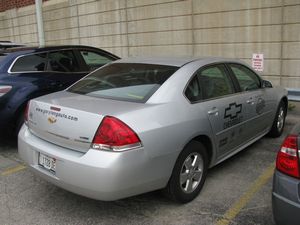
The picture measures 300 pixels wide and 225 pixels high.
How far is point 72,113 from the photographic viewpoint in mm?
3541

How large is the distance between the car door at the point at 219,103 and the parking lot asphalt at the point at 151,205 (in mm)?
425

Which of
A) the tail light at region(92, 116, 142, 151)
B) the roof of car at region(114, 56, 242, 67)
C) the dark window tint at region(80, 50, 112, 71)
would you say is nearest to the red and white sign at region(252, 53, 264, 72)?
the dark window tint at region(80, 50, 112, 71)

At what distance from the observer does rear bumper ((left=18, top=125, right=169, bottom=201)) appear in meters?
3.21

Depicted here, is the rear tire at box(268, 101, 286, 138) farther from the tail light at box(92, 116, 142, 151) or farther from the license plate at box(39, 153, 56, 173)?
the license plate at box(39, 153, 56, 173)

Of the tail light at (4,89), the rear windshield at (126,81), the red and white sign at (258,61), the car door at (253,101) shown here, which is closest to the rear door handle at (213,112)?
the rear windshield at (126,81)

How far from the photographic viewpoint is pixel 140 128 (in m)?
3.36

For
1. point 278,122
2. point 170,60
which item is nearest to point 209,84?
point 170,60

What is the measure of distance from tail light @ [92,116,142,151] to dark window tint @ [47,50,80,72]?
127 inches

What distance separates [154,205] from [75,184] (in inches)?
36.0

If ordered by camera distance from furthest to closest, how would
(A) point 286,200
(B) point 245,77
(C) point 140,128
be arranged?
(B) point 245,77 < (C) point 140,128 < (A) point 286,200

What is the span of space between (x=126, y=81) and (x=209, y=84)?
936mm

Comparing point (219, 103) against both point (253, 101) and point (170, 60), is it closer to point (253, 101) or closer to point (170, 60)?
point (170, 60)

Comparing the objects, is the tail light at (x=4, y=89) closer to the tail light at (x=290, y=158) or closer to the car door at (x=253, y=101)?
the car door at (x=253, y=101)

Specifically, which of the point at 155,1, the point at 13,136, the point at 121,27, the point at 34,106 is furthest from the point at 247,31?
the point at 34,106
